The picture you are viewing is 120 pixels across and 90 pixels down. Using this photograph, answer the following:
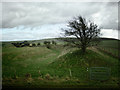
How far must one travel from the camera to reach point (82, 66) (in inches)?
510

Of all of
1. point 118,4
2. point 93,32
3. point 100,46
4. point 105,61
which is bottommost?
point 105,61

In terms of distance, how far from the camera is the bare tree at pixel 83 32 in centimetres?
1577

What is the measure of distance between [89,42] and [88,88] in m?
10.3

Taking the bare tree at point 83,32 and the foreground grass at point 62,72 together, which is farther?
the bare tree at point 83,32

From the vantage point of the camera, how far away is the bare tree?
51.8ft

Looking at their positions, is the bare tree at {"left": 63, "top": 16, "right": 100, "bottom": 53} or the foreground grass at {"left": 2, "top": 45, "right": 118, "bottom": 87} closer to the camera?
the foreground grass at {"left": 2, "top": 45, "right": 118, "bottom": 87}

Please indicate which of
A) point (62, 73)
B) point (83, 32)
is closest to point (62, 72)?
point (62, 73)

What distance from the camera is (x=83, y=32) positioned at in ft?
52.9

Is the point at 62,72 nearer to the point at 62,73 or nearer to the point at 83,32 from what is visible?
the point at 62,73

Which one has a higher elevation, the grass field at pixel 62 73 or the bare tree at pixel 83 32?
the bare tree at pixel 83 32

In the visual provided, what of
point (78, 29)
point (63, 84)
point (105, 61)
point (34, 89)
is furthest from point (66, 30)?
point (34, 89)

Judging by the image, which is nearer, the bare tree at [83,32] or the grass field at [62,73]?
the grass field at [62,73]

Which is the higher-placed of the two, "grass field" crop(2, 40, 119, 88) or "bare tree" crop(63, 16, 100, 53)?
"bare tree" crop(63, 16, 100, 53)

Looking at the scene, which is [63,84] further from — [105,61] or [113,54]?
[113,54]
